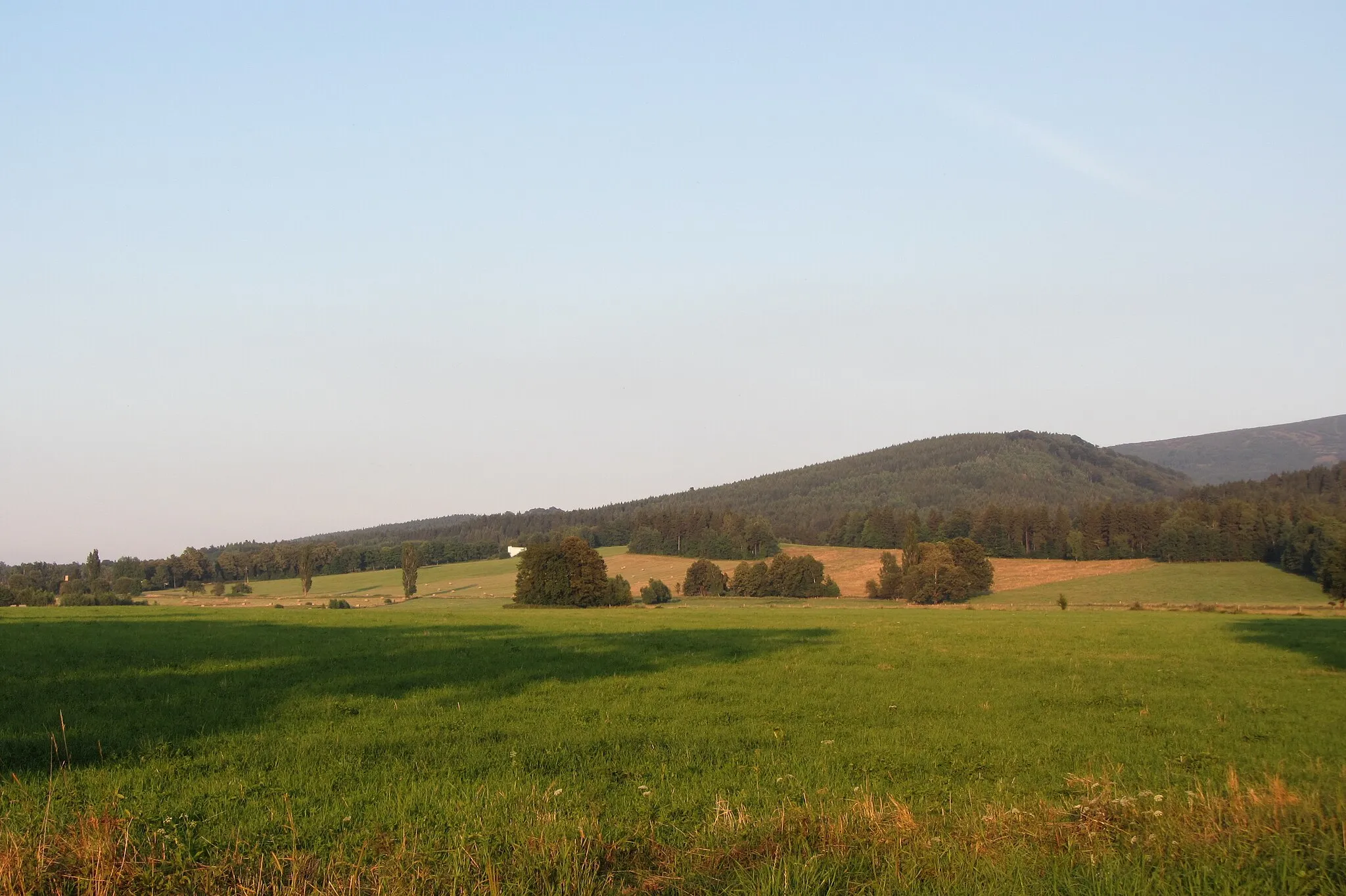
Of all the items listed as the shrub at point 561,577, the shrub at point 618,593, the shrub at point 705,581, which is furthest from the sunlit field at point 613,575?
the shrub at point 561,577

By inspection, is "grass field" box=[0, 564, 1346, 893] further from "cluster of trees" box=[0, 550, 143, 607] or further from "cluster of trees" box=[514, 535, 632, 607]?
"cluster of trees" box=[0, 550, 143, 607]

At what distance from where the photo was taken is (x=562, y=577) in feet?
266

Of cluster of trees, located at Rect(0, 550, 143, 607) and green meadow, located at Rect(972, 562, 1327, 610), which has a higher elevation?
cluster of trees, located at Rect(0, 550, 143, 607)

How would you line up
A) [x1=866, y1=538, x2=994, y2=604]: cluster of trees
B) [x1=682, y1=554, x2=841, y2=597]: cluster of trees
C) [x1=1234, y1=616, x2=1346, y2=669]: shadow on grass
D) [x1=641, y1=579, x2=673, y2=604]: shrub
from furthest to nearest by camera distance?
[x1=682, y1=554, x2=841, y2=597]: cluster of trees
[x1=641, y1=579, x2=673, y2=604]: shrub
[x1=866, y1=538, x2=994, y2=604]: cluster of trees
[x1=1234, y1=616, x2=1346, y2=669]: shadow on grass

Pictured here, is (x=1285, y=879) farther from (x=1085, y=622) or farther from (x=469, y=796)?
(x=1085, y=622)

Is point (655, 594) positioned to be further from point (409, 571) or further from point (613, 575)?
point (409, 571)

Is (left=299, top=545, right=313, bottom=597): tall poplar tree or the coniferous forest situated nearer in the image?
the coniferous forest

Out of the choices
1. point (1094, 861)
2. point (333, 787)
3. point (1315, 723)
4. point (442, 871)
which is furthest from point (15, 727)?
point (1315, 723)

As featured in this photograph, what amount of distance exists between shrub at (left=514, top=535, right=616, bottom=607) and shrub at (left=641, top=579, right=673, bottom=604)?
2033cm

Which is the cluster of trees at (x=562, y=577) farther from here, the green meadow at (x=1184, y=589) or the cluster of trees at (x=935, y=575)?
the green meadow at (x=1184, y=589)

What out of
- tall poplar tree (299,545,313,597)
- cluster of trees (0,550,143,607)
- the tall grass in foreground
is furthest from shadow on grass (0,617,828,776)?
tall poplar tree (299,545,313,597)

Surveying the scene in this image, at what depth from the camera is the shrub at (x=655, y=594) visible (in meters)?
102

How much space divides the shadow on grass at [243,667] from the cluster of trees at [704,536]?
10918 cm

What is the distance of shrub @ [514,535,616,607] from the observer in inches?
3187
